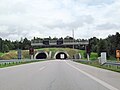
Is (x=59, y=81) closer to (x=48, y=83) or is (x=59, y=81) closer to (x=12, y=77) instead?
(x=48, y=83)

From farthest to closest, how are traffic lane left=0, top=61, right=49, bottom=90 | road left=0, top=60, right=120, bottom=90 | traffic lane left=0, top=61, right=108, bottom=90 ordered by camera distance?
traffic lane left=0, top=61, right=49, bottom=90 < road left=0, top=60, right=120, bottom=90 < traffic lane left=0, top=61, right=108, bottom=90

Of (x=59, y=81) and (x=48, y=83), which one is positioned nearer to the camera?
(x=48, y=83)

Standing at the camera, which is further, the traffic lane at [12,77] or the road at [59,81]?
the traffic lane at [12,77]

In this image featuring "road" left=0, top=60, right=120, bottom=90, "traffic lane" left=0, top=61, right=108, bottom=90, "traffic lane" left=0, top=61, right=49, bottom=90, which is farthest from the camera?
"traffic lane" left=0, top=61, right=49, bottom=90

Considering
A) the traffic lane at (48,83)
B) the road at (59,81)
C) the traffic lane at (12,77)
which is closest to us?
the traffic lane at (48,83)

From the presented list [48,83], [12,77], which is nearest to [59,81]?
[48,83]

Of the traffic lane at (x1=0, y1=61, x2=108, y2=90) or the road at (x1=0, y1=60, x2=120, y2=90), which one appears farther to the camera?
the road at (x1=0, y1=60, x2=120, y2=90)

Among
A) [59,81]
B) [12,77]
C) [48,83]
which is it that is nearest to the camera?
[48,83]

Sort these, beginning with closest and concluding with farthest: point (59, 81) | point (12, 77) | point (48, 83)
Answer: point (48, 83) → point (59, 81) → point (12, 77)

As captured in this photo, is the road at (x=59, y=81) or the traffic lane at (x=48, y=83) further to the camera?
the road at (x=59, y=81)

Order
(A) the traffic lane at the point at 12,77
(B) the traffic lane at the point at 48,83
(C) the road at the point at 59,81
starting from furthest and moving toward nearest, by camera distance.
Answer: (A) the traffic lane at the point at 12,77
(C) the road at the point at 59,81
(B) the traffic lane at the point at 48,83

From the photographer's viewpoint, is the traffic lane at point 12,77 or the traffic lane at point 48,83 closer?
the traffic lane at point 48,83

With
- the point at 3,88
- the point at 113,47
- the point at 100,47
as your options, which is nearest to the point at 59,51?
the point at 100,47

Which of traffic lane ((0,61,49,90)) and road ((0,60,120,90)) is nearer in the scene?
road ((0,60,120,90))
